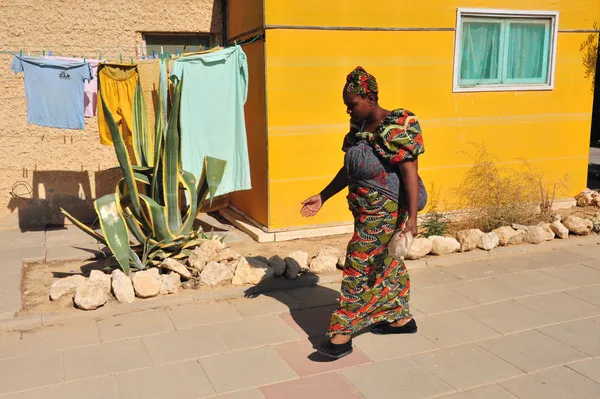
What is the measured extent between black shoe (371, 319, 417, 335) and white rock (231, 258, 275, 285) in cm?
135

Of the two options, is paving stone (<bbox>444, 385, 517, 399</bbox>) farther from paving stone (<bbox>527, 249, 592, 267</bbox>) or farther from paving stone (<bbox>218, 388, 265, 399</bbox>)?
paving stone (<bbox>527, 249, 592, 267</bbox>)

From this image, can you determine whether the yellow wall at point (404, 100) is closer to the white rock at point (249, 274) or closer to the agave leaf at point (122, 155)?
the white rock at point (249, 274)

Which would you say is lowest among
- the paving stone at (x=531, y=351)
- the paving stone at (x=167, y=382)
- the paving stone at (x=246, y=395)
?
the paving stone at (x=246, y=395)

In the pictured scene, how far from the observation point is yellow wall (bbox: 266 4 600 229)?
6688 millimetres

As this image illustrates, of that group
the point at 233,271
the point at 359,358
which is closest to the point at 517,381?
the point at 359,358

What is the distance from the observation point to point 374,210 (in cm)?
395

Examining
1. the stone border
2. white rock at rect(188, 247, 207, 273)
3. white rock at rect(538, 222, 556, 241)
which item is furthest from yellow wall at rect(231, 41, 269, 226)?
white rock at rect(538, 222, 556, 241)

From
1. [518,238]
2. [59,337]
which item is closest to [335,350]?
[59,337]

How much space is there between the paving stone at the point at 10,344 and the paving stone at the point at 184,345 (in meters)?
0.91

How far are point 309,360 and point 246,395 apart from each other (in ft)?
1.98

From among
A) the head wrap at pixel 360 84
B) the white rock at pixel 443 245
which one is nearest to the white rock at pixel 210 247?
the white rock at pixel 443 245

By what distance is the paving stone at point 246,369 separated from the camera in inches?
147

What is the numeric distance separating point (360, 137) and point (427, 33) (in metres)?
3.79

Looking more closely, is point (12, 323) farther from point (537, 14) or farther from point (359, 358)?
point (537, 14)
